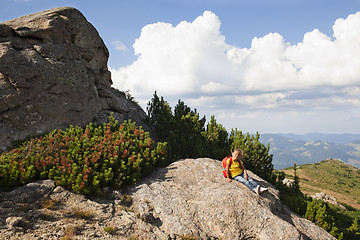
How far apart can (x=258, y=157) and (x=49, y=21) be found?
52.6ft

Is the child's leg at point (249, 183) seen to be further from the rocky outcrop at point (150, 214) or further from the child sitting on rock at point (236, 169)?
the rocky outcrop at point (150, 214)

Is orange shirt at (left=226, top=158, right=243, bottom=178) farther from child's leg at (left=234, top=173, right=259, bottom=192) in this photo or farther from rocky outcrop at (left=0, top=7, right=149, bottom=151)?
rocky outcrop at (left=0, top=7, right=149, bottom=151)

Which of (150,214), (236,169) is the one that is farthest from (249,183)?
(150,214)

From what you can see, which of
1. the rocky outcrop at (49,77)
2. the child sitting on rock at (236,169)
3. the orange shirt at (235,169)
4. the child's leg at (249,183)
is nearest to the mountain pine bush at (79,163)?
the rocky outcrop at (49,77)

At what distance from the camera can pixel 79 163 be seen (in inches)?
333

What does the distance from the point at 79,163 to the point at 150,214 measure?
3.35 m

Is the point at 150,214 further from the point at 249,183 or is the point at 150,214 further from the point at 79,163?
the point at 249,183

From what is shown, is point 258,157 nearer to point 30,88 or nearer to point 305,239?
point 305,239

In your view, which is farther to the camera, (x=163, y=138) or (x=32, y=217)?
(x=163, y=138)

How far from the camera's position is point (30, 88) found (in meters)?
11.7

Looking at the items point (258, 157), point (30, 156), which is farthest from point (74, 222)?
point (258, 157)

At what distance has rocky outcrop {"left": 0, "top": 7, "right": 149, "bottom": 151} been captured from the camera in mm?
11172

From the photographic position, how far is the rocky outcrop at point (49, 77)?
11.2 metres

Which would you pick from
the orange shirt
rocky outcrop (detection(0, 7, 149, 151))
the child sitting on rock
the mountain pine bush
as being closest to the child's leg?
the child sitting on rock
